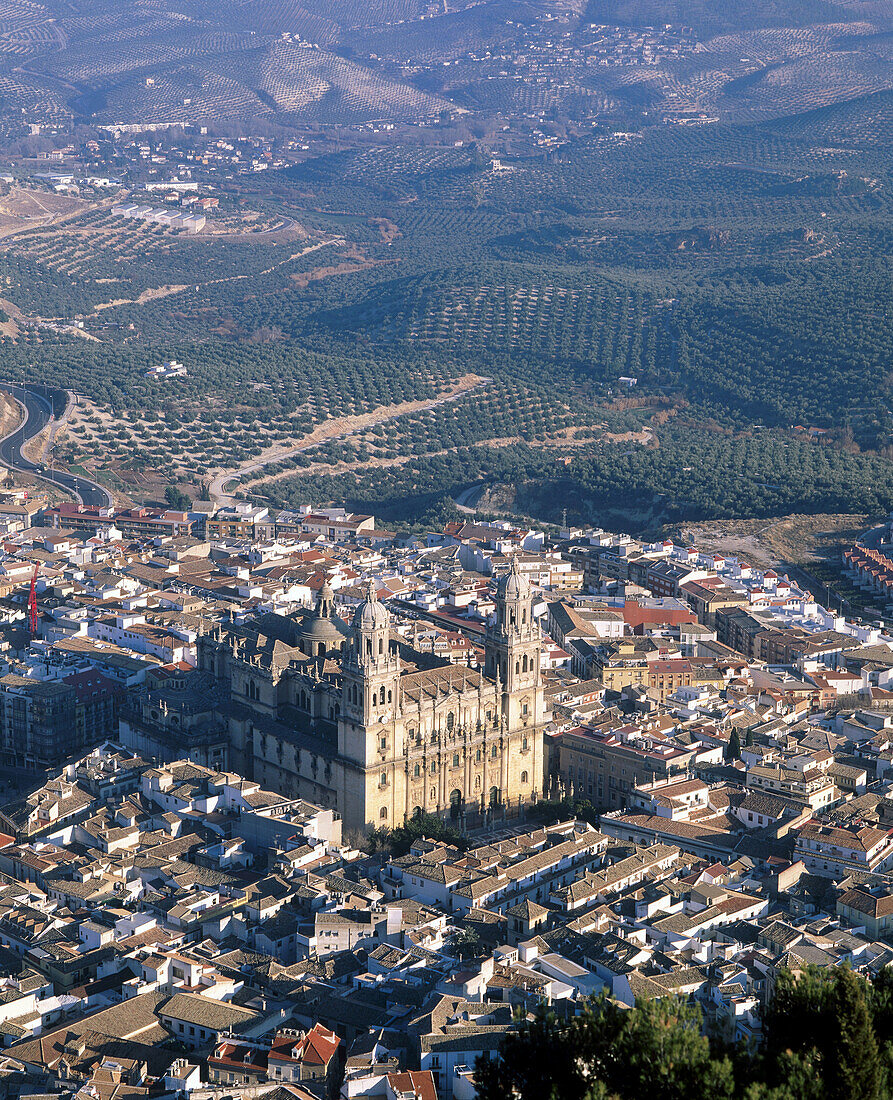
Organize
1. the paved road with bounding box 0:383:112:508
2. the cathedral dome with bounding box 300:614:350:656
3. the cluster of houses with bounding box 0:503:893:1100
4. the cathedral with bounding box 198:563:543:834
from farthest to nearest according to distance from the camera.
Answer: the paved road with bounding box 0:383:112:508, the cathedral dome with bounding box 300:614:350:656, the cathedral with bounding box 198:563:543:834, the cluster of houses with bounding box 0:503:893:1100

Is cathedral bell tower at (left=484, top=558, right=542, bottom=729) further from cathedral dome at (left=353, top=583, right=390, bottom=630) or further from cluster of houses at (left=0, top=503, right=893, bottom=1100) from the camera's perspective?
cathedral dome at (left=353, top=583, right=390, bottom=630)

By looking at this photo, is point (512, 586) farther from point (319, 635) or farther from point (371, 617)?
point (319, 635)

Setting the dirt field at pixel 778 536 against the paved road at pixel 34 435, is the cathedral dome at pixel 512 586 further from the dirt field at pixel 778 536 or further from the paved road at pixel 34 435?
the paved road at pixel 34 435

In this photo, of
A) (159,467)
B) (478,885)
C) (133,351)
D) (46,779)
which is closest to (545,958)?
(478,885)

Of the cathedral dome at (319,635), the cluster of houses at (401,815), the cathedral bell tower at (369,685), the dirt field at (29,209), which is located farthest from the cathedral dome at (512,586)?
the dirt field at (29,209)

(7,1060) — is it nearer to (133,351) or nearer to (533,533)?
(533,533)

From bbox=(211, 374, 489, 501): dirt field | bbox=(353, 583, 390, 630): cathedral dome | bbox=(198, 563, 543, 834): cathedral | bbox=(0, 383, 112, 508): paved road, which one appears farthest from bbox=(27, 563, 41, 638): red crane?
bbox=(211, 374, 489, 501): dirt field

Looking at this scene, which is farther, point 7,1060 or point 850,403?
point 850,403

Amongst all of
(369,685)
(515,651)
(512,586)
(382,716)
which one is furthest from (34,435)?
(369,685)
